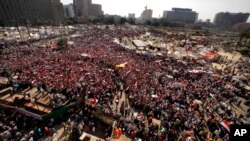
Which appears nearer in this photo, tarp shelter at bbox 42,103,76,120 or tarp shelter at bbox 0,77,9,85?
tarp shelter at bbox 42,103,76,120

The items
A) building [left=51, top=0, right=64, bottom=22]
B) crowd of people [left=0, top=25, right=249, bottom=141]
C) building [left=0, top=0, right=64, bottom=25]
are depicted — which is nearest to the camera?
crowd of people [left=0, top=25, right=249, bottom=141]

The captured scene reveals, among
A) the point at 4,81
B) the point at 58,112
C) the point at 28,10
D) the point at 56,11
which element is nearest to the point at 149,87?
the point at 58,112

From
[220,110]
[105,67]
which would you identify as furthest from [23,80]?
[220,110]

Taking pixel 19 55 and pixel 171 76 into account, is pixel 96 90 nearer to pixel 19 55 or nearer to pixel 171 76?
pixel 171 76

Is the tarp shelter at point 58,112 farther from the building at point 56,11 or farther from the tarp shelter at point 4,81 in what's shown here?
the building at point 56,11

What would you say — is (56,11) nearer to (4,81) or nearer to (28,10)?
(28,10)

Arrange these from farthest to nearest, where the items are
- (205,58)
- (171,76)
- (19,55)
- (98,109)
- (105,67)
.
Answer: (205,58) → (19,55) → (105,67) → (171,76) → (98,109)

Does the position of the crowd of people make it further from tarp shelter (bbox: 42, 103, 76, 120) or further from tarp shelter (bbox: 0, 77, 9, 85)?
tarp shelter (bbox: 42, 103, 76, 120)

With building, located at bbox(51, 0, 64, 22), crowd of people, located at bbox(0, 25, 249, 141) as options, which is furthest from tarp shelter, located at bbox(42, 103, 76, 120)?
building, located at bbox(51, 0, 64, 22)
